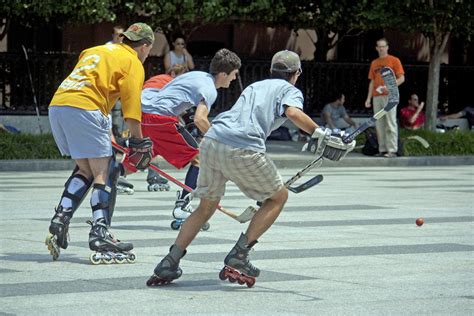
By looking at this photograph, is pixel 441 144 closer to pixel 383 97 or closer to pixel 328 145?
pixel 383 97

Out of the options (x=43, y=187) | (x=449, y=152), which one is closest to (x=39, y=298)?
(x=43, y=187)

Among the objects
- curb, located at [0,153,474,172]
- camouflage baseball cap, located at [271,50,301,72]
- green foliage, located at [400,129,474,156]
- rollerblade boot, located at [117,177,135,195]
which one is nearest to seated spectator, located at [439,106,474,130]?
green foliage, located at [400,129,474,156]

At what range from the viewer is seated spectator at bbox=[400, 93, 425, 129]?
26.3m

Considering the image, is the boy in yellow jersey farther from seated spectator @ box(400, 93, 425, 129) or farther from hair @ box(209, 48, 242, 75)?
seated spectator @ box(400, 93, 425, 129)

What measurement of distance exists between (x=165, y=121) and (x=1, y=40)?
14726 mm

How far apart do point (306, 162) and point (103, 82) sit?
12.1 metres

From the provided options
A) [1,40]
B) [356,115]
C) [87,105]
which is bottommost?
[356,115]

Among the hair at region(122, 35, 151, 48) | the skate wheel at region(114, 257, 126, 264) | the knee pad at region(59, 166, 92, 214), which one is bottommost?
the skate wheel at region(114, 257, 126, 264)

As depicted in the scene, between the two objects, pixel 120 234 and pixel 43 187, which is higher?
pixel 120 234

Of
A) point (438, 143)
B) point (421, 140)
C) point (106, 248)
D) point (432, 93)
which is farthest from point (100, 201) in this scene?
point (432, 93)

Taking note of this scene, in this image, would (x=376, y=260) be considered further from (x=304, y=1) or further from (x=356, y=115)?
(x=356, y=115)

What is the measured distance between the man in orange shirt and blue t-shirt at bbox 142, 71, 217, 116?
9742mm

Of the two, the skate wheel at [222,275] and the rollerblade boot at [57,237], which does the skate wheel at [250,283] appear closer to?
the skate wheel at [222,275]

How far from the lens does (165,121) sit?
1218cm
